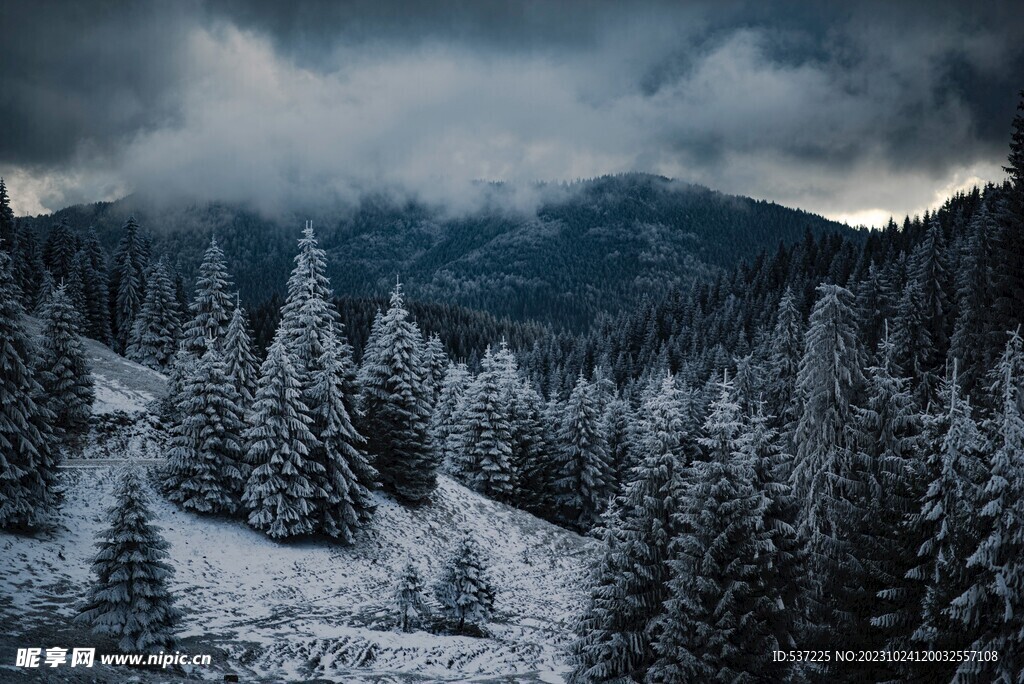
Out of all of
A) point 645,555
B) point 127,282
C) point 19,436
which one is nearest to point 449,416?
point 19,436

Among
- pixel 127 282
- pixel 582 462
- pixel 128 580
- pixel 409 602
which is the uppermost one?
pixel 127 282

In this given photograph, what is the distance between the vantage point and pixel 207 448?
33625 millimetres

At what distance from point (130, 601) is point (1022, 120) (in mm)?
40528

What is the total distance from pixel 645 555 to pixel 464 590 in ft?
39.3

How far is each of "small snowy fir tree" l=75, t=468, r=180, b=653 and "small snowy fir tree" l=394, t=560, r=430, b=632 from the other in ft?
36.5

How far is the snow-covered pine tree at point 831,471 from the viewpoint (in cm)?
1848

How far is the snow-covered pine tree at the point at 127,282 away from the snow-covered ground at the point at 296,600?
46.7 metres

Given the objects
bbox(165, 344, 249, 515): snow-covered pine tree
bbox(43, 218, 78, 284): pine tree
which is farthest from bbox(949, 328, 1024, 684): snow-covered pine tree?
bbox(43, 218, 78, 284): pine tree

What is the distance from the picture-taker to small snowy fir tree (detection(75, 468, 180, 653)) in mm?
18234

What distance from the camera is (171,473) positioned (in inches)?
1326

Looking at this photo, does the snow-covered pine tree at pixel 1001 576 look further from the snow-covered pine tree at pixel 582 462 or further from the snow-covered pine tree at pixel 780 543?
the snow-covered pine tree at pixel 582 462

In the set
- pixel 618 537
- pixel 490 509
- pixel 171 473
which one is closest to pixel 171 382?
pixel 171 473

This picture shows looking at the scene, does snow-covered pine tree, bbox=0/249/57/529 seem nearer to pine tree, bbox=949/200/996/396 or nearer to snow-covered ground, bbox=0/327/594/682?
snow-covered ground, bbox=0/327/594/682

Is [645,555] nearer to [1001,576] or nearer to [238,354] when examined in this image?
[1001,576]
